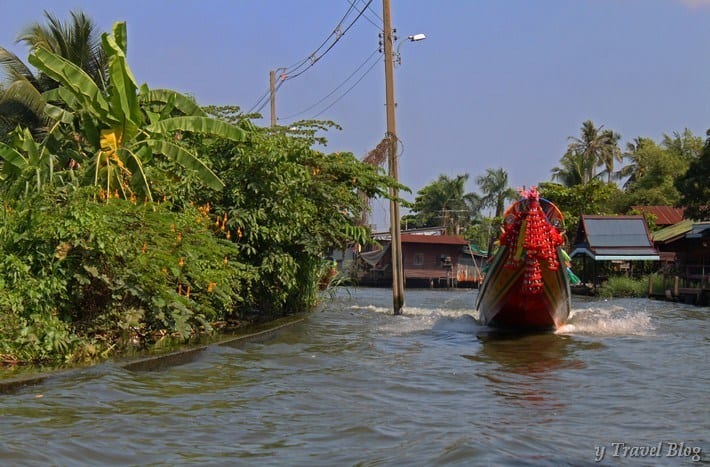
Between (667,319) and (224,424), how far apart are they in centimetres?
1648

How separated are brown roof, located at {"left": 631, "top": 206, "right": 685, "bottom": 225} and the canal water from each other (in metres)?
36.0

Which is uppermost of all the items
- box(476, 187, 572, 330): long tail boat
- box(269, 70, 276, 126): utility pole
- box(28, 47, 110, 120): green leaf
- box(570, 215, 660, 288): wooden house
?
box(269, 70, 276, 126): utility pole

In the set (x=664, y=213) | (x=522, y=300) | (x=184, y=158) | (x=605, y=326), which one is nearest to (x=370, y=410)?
(x=184, y=158)

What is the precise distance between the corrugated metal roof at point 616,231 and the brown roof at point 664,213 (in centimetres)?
815

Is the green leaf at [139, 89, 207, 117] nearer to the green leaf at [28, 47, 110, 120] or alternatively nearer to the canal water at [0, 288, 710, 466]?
the green leaf at [28, 47, 110, 120]

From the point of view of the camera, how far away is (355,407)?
22.7 feet

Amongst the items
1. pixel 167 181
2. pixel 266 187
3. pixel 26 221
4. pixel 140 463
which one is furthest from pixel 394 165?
pixel 140 463

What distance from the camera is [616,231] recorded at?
37.2m

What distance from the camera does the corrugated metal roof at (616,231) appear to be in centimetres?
3644

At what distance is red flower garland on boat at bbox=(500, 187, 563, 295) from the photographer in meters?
12.4

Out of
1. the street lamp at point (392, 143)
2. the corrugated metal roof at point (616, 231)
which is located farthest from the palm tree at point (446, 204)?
the street lamp at point (392, 143)

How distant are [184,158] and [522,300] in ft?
21.5

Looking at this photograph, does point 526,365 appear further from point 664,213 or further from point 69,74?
point 664,213

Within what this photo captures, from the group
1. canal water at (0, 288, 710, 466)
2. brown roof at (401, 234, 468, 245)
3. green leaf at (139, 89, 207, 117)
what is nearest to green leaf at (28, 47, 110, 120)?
green leaf at (139, 89, 207, 117)
